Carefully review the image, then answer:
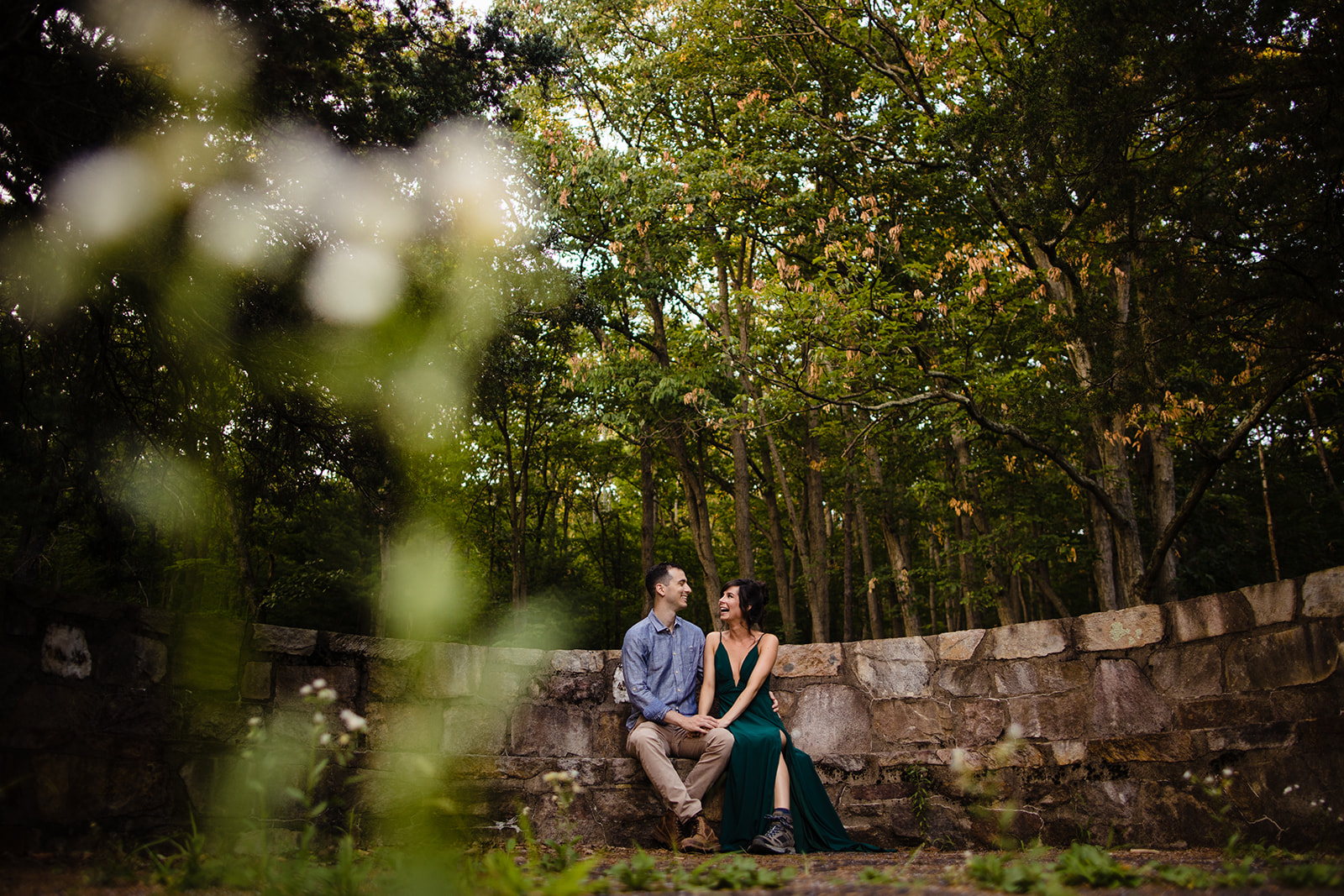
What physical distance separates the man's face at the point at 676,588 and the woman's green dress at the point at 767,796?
0.62m

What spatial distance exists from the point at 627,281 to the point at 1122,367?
23.2 feet

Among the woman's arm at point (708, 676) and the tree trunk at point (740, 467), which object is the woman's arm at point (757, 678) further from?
the tree trunk at point (740, 467)

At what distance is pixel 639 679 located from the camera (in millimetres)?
3879

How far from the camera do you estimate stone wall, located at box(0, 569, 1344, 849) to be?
2.85 metres

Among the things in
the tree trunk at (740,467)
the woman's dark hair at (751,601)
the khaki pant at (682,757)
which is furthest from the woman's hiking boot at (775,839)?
Answer: the tree trunk at (740,467)

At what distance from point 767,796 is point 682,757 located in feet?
1.54

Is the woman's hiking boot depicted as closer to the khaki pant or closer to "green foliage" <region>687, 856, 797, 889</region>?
the khaki pant

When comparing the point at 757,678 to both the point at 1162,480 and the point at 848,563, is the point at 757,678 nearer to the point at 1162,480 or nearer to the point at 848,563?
the point at 1162,480

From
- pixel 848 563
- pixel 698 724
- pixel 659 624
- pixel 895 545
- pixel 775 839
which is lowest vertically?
pixel 775 839

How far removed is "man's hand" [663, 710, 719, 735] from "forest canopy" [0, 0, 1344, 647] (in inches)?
91.5

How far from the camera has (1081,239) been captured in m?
7.54

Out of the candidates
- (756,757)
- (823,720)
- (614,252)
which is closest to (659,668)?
(756,757)

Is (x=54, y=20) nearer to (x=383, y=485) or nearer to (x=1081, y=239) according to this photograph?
(x=383, y=485)

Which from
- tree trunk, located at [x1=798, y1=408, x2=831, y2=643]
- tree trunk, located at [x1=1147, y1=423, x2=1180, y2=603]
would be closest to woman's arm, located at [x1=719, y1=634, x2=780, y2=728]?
tree trunk, located at [x1=1147, y1=423, x2=1180, y2=603]
